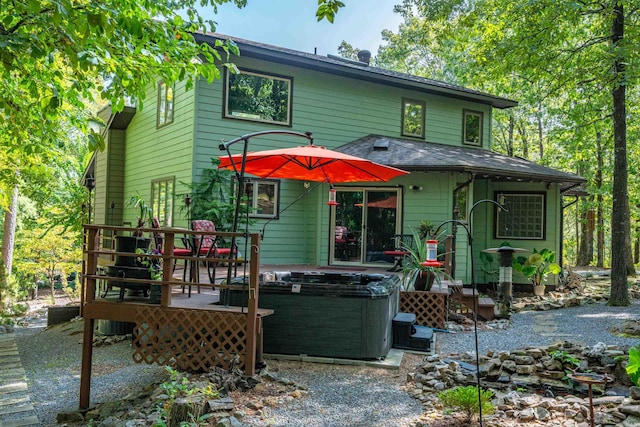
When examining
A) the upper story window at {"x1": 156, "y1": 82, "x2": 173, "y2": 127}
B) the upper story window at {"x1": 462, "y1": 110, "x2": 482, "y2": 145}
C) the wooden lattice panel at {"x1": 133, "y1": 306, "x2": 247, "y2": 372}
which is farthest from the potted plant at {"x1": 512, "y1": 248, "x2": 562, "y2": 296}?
the upper story window at {"x1": 156, "y1": 82, "x2": 173, "y2": 127}

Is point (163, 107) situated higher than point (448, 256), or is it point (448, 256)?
point (163, 107)

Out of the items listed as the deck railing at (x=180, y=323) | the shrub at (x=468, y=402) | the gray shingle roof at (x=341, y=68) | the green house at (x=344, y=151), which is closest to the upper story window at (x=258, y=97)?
the green house at (x=344, y=151)

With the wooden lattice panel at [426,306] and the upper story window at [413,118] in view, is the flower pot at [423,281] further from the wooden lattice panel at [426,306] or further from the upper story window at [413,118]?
the upper story window at [413,118]

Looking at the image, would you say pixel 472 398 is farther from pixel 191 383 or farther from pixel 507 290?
pixel 507 290

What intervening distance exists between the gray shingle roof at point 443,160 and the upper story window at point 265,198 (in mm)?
1966

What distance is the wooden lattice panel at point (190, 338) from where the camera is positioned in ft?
16.5

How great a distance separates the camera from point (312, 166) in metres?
7.35

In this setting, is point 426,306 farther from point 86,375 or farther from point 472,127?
point 472,127

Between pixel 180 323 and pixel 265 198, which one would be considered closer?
A: pixel 180 323

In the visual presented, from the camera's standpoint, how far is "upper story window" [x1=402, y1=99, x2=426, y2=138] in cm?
1383

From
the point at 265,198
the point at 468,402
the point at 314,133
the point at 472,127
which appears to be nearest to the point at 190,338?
the point at 468,402

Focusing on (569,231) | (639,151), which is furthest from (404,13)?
(569,231)

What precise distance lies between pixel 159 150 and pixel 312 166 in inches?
267

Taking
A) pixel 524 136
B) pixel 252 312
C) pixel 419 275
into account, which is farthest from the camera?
pixel 524 136
